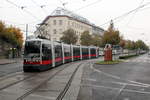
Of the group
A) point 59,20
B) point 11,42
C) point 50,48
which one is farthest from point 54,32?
point 50,48

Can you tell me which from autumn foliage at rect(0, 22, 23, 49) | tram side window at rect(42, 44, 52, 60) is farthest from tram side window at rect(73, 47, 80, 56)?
autumn foliage at rect(0, 22, 23, 49)

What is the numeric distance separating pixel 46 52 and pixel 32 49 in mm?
1436

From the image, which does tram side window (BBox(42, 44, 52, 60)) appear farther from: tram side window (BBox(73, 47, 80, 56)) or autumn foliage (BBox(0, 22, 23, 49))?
autumn foliage (BBox(0, 22, 23, 49))

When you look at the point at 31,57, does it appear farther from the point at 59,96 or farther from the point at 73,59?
the point at 73,59

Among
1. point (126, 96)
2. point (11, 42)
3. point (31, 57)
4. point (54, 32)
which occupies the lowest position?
point (126, 96)

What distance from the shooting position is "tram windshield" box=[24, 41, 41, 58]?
17797mm

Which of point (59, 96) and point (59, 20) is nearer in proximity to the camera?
point (59, 96)

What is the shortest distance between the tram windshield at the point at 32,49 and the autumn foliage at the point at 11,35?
1302 inches

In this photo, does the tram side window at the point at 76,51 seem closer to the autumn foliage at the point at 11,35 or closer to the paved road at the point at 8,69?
the paved road at the point at 8,69

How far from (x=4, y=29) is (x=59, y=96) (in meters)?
45.1

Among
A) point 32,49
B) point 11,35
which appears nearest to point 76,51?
point 32,49

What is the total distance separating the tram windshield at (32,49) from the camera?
58.4 ft

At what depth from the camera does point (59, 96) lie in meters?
8.26

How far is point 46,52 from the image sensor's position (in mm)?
18688
